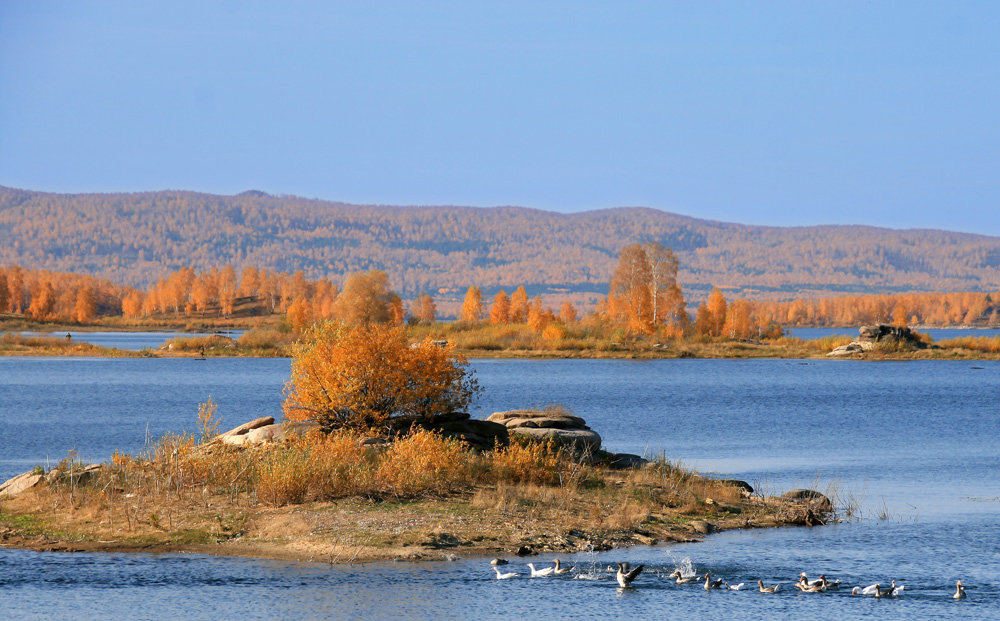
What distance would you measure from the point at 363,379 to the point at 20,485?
29.7 feet

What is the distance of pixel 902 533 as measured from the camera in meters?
23.9

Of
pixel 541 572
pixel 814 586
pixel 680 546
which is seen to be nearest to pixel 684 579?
pixel 814 586

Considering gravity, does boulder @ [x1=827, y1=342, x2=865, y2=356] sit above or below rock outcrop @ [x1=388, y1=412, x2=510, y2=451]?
below

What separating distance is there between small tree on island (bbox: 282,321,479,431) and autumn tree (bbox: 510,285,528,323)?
132 m

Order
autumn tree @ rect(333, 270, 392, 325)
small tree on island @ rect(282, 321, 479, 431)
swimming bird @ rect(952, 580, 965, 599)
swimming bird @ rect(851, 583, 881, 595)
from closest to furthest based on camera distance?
swimming bird @ rect(952, 580, 965, 599), swimming bird @ rect(851, 583, 881, 595), small tree on island @ rect(282, 321, 479, 431), autumn tree @ rect(333, 270, 392, 325)

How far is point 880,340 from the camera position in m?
129

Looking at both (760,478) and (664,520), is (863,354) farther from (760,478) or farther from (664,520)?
(664,520)

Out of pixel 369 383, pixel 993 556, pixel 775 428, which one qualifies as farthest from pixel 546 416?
pixel 775 428

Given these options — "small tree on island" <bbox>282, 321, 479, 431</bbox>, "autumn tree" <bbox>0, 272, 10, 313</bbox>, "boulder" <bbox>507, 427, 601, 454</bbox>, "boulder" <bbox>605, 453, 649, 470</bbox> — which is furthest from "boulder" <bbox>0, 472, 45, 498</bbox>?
"autumn tree" <bbox>0, 272, 10, 313</bbox>

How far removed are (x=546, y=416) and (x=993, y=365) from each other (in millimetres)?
109929

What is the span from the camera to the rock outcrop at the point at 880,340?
422ft

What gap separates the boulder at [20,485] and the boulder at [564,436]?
1248 cm

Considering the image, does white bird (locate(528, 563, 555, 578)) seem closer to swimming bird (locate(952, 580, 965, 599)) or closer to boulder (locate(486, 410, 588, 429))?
swimming bird (locate(952, 580, 965, 599))

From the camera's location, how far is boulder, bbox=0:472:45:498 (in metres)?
25.7
